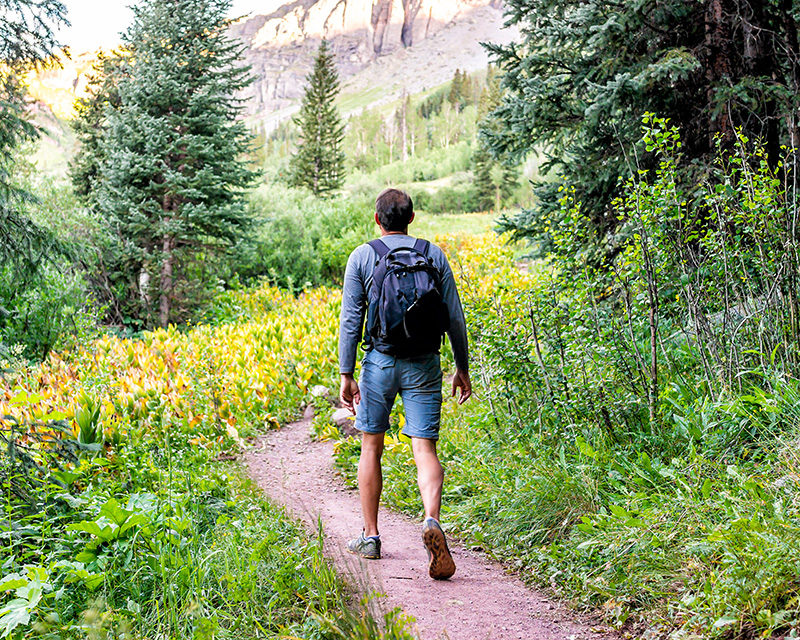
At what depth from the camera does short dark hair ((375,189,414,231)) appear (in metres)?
3.47

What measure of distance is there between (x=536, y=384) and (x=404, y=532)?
1.53 metres

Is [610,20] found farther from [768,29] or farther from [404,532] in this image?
[404,532]

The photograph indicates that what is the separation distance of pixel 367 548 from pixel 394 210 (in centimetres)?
195

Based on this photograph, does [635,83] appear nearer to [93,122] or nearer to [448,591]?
[448,591]

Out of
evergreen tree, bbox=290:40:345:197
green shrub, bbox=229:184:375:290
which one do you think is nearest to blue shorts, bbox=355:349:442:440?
green shrub, bbox=229:184:375:290

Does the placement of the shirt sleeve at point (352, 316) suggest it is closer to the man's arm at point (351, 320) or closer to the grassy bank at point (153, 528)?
the man's arm at point (351, 320)

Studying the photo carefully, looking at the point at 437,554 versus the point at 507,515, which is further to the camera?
the point at 507,515

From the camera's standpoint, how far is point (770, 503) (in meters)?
Result: 2.77

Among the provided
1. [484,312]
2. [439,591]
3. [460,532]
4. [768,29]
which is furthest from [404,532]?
[768,29]

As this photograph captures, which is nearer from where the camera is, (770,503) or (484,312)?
(770,503)

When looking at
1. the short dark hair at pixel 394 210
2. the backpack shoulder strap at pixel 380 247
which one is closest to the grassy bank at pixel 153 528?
the backpack shoulder strap at pixel 380 247

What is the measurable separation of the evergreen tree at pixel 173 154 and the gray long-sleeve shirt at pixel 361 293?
11.1 m

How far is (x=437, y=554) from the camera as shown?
3154 millimetres

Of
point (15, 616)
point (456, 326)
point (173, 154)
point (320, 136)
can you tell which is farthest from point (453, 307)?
point (320, 136)
